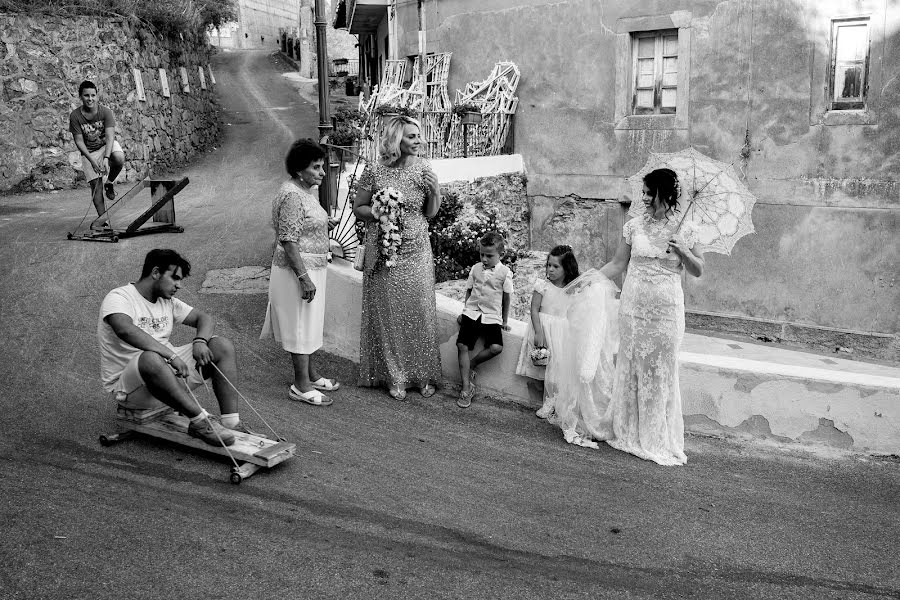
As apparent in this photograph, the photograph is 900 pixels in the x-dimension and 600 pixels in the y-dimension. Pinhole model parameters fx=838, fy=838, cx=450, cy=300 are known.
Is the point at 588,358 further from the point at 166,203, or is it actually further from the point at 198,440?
the point at 166,203

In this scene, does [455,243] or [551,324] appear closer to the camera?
[551,324]

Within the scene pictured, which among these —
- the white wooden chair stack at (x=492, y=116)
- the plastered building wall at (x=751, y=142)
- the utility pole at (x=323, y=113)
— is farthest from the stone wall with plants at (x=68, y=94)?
the utility pole at (x=323, y=113)

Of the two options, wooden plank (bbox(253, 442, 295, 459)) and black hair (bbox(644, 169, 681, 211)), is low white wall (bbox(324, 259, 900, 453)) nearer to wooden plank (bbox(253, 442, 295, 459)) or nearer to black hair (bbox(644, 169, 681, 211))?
black hair (bbox(644, 169, 681, 211))

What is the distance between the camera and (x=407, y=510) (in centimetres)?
456

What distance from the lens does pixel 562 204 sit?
1470 centimetres

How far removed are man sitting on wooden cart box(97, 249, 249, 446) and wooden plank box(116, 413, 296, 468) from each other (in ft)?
0.18

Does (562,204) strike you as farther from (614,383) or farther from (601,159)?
(614,383)

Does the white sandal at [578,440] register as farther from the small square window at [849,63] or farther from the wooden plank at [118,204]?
the small square window at [849,63]

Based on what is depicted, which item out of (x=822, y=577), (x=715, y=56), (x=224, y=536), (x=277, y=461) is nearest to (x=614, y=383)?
(x=822, y=577)

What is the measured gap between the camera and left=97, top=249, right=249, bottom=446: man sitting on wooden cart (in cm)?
491

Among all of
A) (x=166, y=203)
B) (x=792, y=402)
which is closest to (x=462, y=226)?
(x=166, y=203)

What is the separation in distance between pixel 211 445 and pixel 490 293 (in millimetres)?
2510

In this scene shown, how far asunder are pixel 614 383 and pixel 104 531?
135 inches

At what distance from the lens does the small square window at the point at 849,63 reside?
39.3ft
